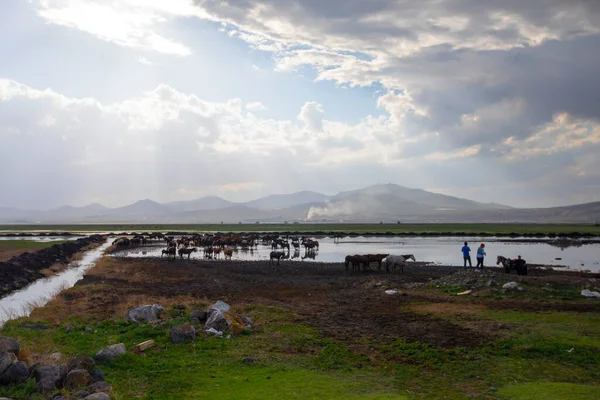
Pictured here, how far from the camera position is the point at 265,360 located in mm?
11883

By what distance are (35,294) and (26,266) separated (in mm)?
10846

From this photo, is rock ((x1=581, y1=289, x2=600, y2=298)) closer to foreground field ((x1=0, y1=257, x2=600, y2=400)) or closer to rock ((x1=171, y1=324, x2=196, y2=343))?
foreground field ((x1=0, y1=257, x2=600, y2=400))

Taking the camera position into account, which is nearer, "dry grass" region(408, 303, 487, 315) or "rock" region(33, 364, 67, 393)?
"rock" region(33, 364, 67, 393)

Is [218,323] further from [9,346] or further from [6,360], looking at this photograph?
[6,360]

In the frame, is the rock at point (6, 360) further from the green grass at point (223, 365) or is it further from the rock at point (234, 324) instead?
Result: the rock at point (234, 324)

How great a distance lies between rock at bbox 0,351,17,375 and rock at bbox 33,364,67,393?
0.51 m

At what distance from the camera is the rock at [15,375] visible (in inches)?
368

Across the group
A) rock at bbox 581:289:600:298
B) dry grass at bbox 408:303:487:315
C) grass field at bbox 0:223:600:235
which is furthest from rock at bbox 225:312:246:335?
grass field at bbox 0:223:600:235

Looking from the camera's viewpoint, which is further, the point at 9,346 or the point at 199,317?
the point at 199,317

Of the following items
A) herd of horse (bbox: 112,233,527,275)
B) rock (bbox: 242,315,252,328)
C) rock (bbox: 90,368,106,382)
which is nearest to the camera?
rock (bbox: 90,368,106,382)

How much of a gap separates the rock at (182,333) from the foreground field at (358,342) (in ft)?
0.82

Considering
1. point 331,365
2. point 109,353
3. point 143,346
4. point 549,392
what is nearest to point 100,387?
point 109,353

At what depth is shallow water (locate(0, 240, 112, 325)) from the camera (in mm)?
21236

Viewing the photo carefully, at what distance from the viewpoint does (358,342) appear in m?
13.6
